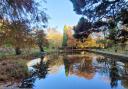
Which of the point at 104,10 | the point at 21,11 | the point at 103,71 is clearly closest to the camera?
the point at 21,11

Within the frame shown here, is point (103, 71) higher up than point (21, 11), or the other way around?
point (21, 11)

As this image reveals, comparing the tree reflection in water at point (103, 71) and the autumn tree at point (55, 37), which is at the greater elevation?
the autumn tree at point (55, 37)

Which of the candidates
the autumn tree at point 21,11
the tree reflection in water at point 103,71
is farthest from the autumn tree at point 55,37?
the autumn tree at point 21,11

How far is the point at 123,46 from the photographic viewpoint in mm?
36938

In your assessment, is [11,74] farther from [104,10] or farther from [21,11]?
[21,11]

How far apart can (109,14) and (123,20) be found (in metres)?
0.86

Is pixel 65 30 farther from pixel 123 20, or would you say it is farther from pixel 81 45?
pixel 123 20

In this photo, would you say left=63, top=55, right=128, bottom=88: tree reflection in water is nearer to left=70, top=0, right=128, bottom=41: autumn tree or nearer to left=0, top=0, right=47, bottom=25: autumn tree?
left=70, top=0, right=128, bottom=41: autumn tree

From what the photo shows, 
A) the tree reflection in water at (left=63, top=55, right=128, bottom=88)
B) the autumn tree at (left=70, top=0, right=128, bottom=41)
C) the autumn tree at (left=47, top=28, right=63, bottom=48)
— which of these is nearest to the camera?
the autumn tree at (left=70, top=0, right=128, bottom=41)

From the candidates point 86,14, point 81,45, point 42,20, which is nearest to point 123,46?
point 86,14

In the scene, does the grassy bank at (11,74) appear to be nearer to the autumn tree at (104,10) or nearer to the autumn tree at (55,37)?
the autumn tree at (104,10)

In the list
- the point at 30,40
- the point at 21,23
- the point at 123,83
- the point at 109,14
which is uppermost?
the point at 109,14

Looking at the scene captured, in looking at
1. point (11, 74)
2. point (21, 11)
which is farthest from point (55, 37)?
point (21, 11)

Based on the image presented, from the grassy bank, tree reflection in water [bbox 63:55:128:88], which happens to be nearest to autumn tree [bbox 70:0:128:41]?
tree reflection in water [bbox 63:55:128:88]
